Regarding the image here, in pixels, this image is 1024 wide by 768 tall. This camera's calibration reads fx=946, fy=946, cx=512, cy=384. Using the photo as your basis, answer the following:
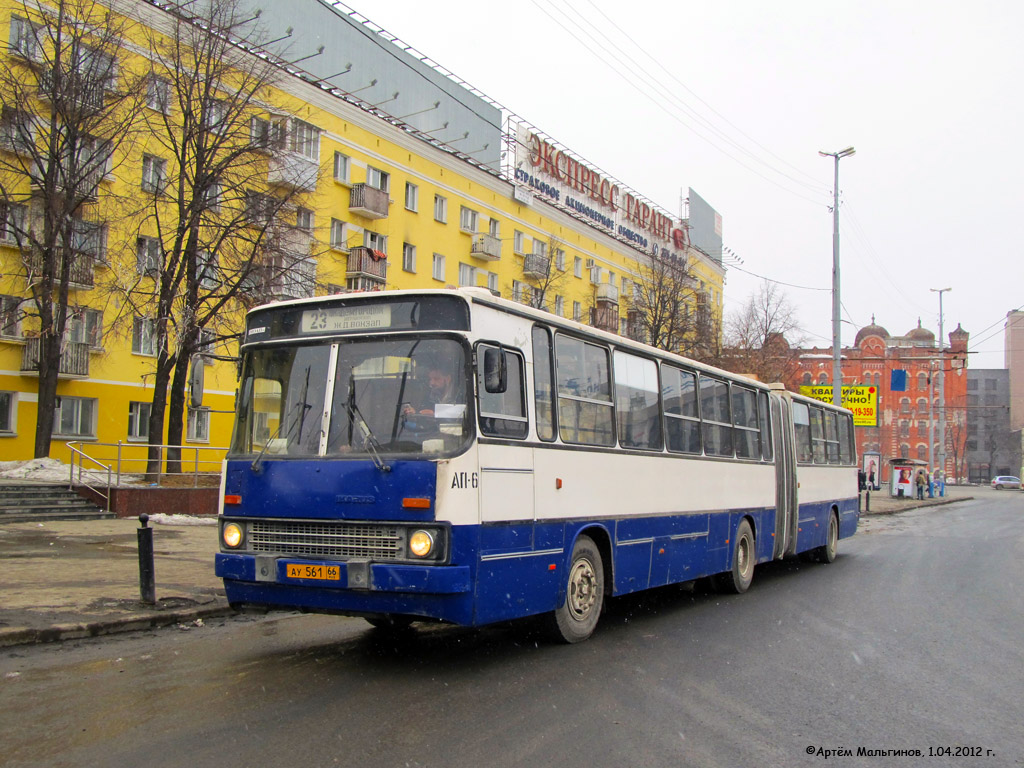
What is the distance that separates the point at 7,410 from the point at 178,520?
13158mm

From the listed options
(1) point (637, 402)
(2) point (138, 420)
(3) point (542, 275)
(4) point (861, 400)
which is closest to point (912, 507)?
(4) point (861, 400)

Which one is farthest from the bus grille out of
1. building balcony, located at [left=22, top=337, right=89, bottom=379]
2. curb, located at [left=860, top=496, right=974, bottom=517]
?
curb, located at [left=860, top=496, right=974, bottom=517]

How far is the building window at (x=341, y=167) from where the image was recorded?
39031mm

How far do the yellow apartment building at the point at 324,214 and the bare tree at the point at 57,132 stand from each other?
0.23 meters

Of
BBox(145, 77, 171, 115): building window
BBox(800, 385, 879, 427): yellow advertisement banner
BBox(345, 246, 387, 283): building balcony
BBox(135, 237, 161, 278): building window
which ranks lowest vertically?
BBox(800, 385, 879, 427): yellow advertisement banner

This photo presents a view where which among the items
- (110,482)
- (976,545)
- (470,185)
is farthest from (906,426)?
(110,482)

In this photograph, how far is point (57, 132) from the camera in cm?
2591

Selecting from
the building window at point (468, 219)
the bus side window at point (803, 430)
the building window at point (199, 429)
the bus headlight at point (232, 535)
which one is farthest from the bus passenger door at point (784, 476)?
the building window at point (468, 219)

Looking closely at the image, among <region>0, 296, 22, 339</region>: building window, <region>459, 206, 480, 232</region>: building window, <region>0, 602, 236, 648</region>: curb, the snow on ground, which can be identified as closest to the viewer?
<region>0, 602, 236, 648</region>: curb

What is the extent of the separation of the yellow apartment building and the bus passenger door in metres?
9.91

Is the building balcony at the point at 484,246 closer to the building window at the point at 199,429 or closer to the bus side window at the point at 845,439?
the building window at the point at 199,429

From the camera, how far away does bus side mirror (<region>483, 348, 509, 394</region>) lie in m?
7.10

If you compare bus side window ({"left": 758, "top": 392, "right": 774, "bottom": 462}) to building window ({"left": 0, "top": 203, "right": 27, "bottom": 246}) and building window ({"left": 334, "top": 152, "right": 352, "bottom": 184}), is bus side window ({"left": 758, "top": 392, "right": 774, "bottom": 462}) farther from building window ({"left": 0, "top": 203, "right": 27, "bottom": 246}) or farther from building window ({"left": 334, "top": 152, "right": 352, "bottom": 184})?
building window ({"left": 334, "top": 152, "right": 352, "bottom": 184})

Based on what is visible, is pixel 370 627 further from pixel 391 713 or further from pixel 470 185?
pixel 470 185
